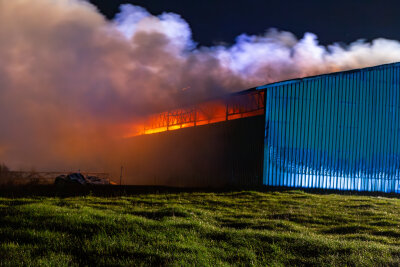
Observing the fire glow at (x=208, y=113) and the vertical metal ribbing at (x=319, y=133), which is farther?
the fire glow at (x=208, y=113)

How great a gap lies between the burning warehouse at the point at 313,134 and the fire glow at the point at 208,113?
10 cm

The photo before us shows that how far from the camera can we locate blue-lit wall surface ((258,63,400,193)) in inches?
1046

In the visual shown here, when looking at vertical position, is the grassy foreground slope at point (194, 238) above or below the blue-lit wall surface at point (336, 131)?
below

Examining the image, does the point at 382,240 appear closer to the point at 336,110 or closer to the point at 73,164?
the point at 336,110

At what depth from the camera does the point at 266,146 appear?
2630 centimetres

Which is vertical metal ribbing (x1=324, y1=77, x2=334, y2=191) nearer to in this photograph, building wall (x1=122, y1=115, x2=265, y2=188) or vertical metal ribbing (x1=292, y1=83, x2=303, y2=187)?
vertical metal ribbing (x1=292, y1=83, x2=303, y2=187)

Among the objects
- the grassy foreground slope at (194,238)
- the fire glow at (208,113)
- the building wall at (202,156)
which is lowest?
the grassy foreground slope at (194,238)

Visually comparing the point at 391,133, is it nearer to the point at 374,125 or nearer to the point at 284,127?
the point at 374,125

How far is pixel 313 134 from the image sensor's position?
27406 millimetres

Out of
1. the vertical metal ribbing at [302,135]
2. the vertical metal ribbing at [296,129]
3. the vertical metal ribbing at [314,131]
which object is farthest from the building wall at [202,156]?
the vertical metal ribbing at [314,131]

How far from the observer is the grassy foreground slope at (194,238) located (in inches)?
376

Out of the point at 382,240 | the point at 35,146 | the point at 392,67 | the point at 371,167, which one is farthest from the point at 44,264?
the point at 35,146

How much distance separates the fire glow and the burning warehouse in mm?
97

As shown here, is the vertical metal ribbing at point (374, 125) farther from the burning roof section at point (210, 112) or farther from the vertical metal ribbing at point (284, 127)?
the burning roof section at point (210, 112)
